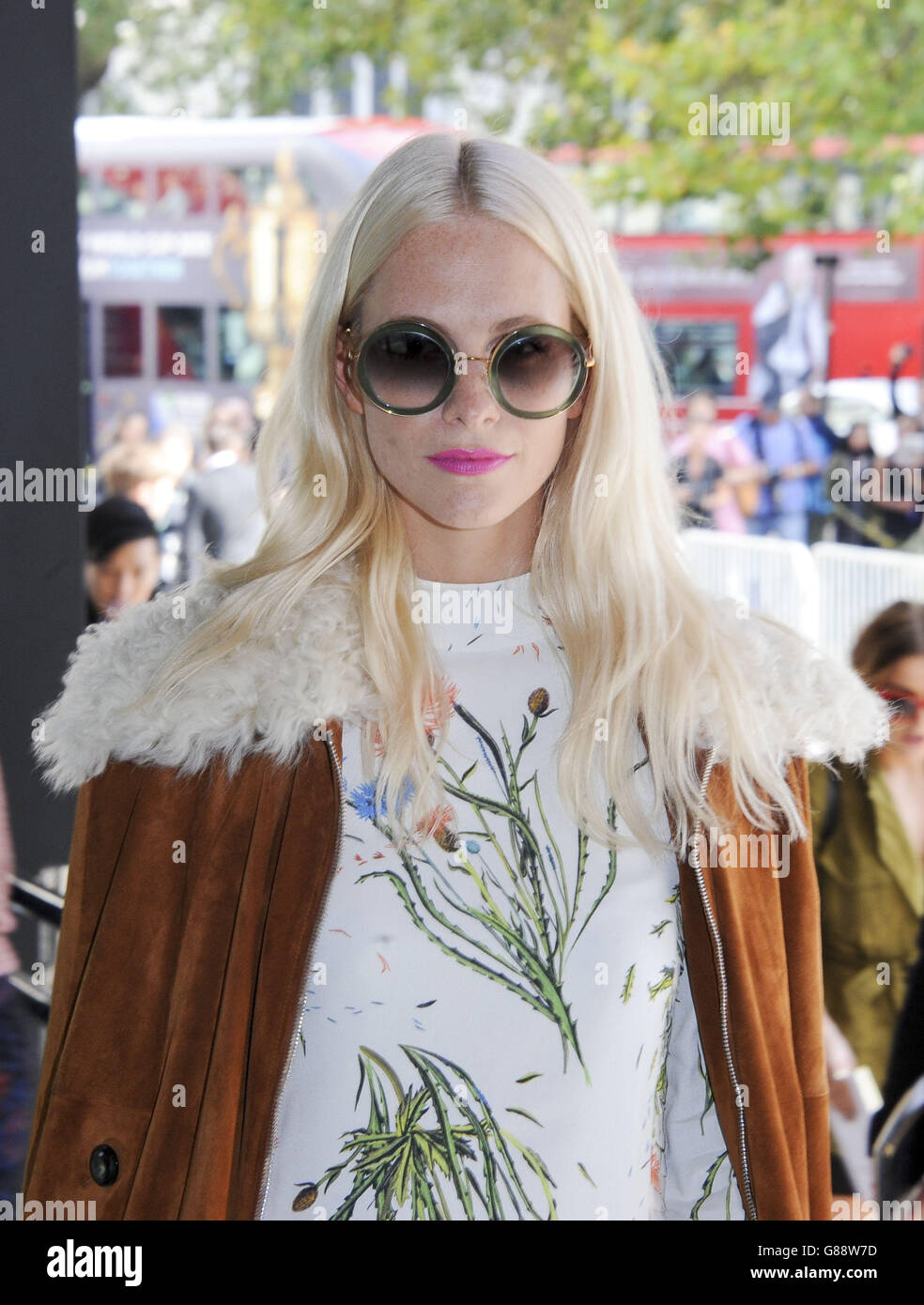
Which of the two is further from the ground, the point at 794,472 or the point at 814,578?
the point at 794,472

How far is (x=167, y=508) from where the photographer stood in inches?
291

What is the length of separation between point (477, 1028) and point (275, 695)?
0.50 m

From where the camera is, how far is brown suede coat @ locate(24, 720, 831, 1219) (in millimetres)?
1687

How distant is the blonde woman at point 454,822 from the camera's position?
1687mm

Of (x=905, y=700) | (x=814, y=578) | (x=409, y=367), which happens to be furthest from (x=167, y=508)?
(x=409, y=367)

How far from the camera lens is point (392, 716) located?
1.77 meters

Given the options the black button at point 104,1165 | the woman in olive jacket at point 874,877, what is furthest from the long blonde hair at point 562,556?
the woman in olive jacket at point 874,877

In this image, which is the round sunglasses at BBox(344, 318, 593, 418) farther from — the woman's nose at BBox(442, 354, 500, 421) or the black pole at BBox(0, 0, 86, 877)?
the black pole at BBox(0, 0, 86, 877)

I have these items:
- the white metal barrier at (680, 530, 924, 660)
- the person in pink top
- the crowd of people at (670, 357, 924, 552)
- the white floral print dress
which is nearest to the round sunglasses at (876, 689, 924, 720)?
the white metal barrier at (680, 530, 924, 660)

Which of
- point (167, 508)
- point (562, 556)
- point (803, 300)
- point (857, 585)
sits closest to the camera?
point (562, 556)

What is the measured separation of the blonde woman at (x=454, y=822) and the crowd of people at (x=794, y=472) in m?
→ 6.95

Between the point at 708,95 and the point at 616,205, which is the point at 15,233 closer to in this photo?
the point at 708,95

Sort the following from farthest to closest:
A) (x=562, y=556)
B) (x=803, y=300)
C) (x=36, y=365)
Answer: (x=803, y=300), (x=36, y=365), (x=562, y=556)

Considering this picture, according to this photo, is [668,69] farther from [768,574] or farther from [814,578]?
[814,578]
